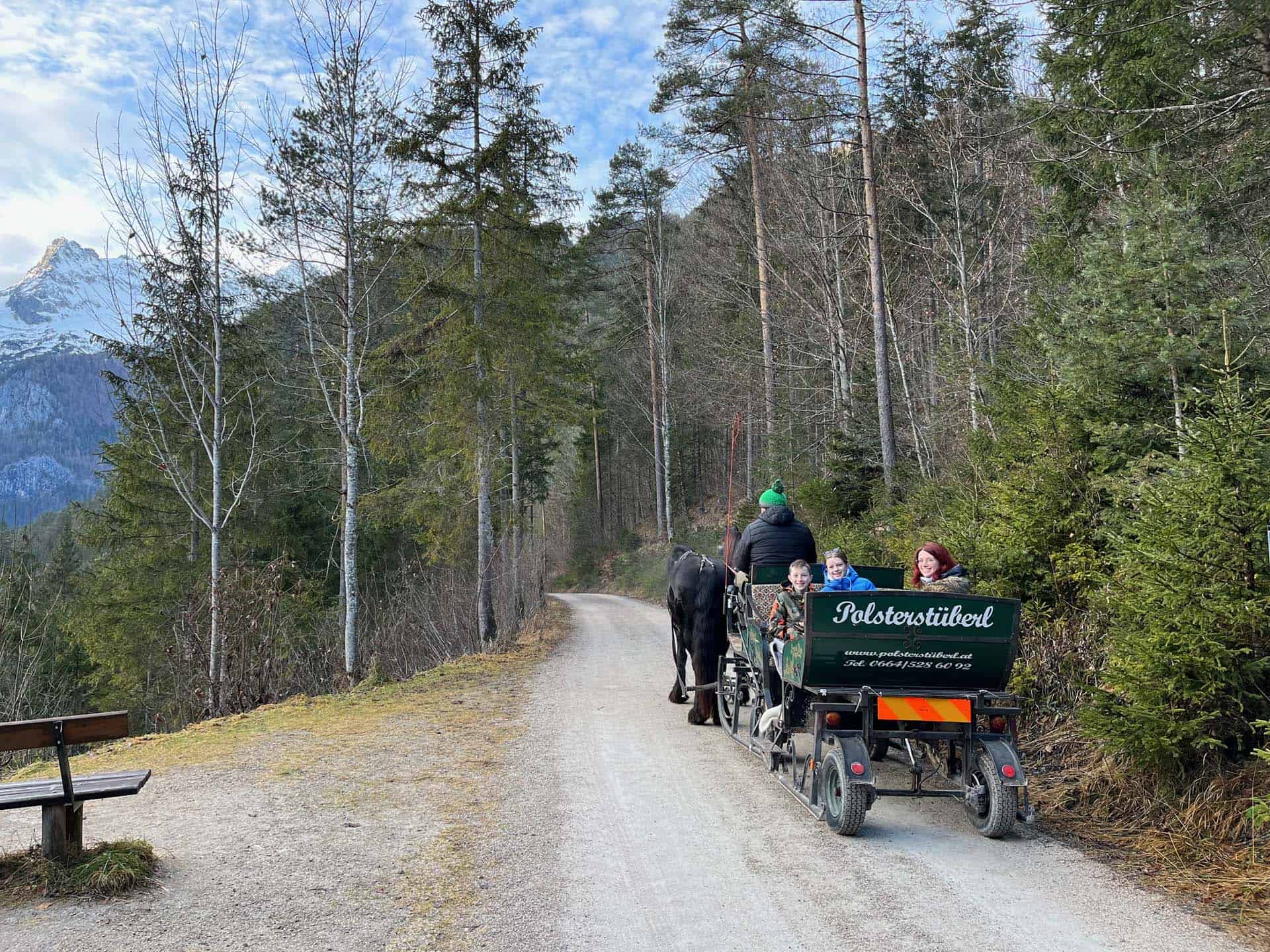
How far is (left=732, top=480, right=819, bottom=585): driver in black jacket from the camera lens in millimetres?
7496

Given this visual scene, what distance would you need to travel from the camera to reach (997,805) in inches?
184

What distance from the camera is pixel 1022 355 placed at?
10.6 m

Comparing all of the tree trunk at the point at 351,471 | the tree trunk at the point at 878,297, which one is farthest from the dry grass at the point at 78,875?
the tree trunk at the point at 878,297

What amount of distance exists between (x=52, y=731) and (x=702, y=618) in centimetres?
551

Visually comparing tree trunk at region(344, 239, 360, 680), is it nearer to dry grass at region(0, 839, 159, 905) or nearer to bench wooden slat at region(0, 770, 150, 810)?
bench wooden slat at region(0, 770, 150, 810)


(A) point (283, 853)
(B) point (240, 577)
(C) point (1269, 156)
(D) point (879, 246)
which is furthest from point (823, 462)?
(A) point (283, 853)

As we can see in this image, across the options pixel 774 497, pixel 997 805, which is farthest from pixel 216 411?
pixel 997 805

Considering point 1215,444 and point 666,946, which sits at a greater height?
point 1215,444

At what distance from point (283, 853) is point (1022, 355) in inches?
392

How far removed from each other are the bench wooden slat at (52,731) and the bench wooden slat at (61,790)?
203mm

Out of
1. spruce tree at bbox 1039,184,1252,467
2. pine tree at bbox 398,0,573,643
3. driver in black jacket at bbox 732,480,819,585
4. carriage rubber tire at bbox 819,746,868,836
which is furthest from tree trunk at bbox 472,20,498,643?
carriage rubber tire at bbox 819,746,868,836

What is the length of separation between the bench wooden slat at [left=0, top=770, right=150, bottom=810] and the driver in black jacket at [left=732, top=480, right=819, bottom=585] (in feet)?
15.9

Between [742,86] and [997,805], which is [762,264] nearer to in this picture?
[742,86]

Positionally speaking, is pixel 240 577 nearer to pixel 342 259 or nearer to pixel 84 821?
pixel 342 259
